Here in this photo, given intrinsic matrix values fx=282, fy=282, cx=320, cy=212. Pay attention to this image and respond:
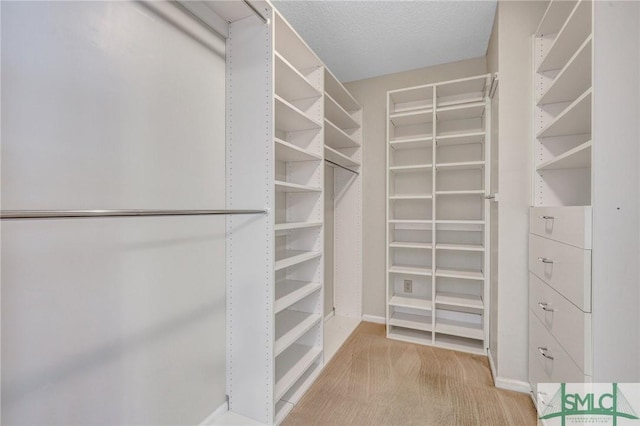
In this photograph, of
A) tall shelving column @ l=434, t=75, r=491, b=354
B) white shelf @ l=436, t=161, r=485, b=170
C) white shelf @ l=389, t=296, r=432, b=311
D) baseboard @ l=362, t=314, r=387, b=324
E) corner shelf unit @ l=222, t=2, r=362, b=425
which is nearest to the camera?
corner shelf unit @ l=222, t=2, r=362, b=425

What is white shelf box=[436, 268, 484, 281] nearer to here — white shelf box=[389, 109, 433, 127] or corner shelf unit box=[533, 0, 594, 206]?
corner shelf unit box=[533, 0, 594, 206]

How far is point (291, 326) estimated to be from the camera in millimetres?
1948

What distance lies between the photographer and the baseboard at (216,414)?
4.87ft

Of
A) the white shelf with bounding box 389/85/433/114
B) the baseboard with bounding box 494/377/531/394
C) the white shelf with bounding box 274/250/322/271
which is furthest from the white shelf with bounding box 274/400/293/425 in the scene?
the white shelf with bounding box 389/85/433/114

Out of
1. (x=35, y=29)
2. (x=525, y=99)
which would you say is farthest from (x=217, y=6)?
(x=525, y=99)

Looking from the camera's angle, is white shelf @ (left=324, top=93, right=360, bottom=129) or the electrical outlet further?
the electrical outlet

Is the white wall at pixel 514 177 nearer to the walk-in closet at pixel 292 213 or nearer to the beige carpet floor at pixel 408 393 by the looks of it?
the walk-in closet at pixel 292 213

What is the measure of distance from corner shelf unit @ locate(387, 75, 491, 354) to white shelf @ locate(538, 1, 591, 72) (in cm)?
65

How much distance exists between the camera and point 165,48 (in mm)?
1288

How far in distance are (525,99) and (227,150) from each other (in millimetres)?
1878

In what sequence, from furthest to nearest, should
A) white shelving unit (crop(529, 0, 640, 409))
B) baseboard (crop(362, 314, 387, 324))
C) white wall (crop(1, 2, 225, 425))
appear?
baseboard (crop(362, 314, 387, 324)) → white shelving unit (crop(529, 0, 640, 409)) → white wall (crop(1, 2, 225, 425))

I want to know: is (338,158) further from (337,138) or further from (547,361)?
(547,361)

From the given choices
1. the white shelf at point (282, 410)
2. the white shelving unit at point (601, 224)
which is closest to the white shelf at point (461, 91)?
the white shelving unit at point (601, 224)

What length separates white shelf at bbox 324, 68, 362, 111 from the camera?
2348 mm
